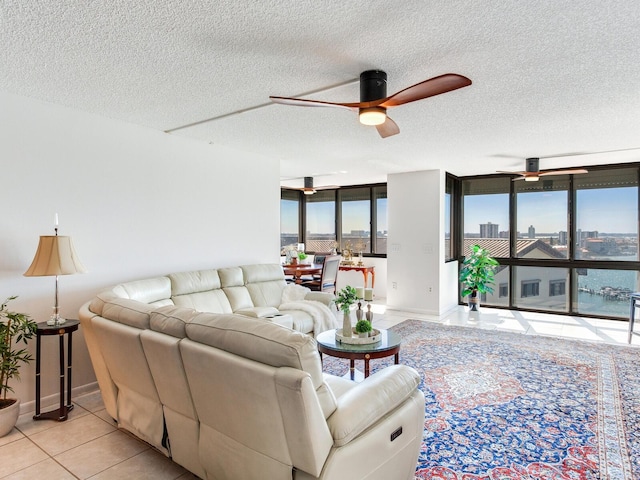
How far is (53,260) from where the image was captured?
9.39ft

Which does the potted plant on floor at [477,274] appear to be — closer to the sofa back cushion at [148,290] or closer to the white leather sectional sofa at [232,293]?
the white leather sectional sofa at [232,293]

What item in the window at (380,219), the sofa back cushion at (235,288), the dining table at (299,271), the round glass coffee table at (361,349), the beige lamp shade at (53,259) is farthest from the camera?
the window at (380,219)

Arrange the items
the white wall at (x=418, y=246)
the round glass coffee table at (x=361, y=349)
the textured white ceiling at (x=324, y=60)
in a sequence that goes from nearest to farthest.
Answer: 1. the textured white ceiling at (x=324, y=60)
2. the round glass coffee table at (x=361, y=349)
3. the white wall at (x=418, y=246)

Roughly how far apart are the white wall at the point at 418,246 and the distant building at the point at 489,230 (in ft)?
2.95

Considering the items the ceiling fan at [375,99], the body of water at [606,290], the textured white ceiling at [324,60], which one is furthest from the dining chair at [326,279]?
the body of water at [606,290]

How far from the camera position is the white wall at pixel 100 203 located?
3.08 meters

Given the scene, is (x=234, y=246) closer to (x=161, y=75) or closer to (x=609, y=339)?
(x=161, y=75)

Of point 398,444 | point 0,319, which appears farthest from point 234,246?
point 398,444

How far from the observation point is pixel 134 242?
3.88 meters

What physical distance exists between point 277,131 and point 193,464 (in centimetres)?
310

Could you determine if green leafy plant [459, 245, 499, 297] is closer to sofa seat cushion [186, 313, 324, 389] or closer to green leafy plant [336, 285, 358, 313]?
green leafy plant [336, 285, 358, 313]

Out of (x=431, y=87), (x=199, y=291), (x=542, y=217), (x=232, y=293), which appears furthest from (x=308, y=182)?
(x=431, y=87)

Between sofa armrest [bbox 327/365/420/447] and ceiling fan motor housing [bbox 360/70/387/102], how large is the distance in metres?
1.71

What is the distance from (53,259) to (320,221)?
675 cm
